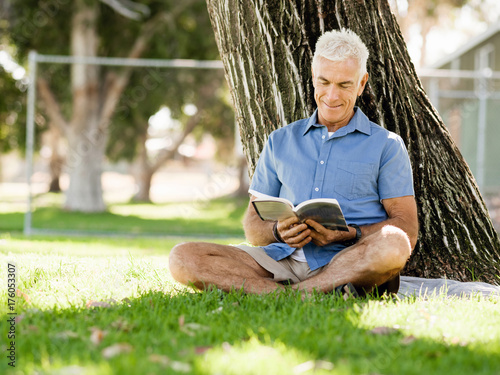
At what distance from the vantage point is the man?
351cm

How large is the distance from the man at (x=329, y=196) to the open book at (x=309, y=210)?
0.08 metres

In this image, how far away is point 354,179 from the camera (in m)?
3.61

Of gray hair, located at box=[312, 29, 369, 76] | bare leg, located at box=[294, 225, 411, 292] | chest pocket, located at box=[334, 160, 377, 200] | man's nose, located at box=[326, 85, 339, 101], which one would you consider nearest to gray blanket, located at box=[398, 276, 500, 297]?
bare leg, located at box=[294, 225, 411, 292]

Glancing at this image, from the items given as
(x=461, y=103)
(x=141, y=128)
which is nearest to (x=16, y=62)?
(x=141, y=128)

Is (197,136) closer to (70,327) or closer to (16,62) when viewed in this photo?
(16,62)

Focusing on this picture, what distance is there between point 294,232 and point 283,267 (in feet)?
1.40

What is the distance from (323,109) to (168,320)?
157cm

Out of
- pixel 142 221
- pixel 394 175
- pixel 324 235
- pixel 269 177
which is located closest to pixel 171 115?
pixel 142 221

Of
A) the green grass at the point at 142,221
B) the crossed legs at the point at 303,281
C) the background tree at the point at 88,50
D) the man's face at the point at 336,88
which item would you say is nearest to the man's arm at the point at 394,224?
the crossed legs at the point at 303,281

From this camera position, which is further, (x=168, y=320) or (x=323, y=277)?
(x=323, y=277)

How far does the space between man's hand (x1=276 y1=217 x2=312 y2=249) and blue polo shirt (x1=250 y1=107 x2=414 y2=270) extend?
0.23 metres

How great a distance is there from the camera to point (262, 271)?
12.4 ft

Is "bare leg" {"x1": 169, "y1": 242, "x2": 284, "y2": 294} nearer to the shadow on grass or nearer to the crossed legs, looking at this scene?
the crossed legs

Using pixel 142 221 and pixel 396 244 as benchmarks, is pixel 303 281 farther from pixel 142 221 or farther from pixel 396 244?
pixel 142 221
